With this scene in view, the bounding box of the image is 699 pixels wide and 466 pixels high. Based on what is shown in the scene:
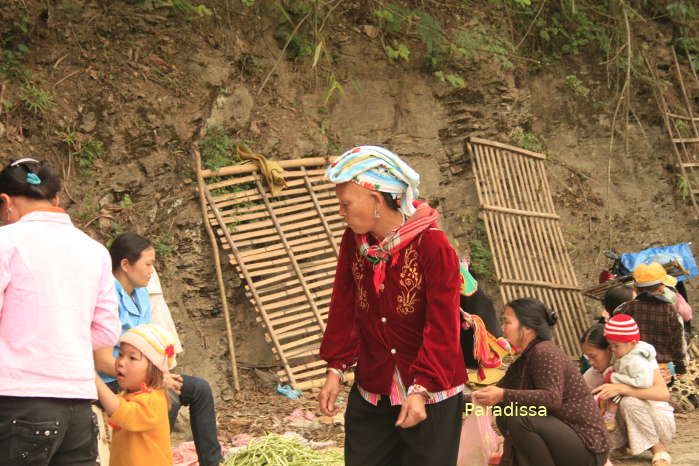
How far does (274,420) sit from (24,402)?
11.7ft

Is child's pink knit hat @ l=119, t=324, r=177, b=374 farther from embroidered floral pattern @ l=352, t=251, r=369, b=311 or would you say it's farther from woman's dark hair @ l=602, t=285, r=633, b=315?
woman's dark hair @ l=602, t=285, r=633, b=315

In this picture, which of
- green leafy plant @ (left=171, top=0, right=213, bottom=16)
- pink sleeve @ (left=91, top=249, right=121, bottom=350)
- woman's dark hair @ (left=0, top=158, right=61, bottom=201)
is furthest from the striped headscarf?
green leafy plant @ (left=171, top=0, right=213, bottom=16)

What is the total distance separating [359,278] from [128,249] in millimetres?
1747

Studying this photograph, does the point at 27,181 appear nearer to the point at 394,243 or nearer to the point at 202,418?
the point at 394,243

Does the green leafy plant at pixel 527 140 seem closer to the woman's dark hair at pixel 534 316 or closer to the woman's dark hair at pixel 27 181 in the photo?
the woman's dark hair at pixel 534 316

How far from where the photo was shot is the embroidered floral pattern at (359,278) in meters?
2.91

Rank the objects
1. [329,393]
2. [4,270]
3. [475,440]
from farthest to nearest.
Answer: [475,440] → [329,393] → [4,270]

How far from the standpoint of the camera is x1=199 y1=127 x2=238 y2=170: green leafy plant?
21.9 feet

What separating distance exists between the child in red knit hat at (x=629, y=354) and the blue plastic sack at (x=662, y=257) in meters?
2.95

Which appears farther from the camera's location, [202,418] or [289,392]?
[289,392]

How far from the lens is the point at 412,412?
2.62 metres

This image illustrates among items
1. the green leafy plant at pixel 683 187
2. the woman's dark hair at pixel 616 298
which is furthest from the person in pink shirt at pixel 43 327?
the green leafy plant at pixel 683 187

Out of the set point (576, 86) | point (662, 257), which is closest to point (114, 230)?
point (662, 257)

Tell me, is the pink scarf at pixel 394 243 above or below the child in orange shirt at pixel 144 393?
above
